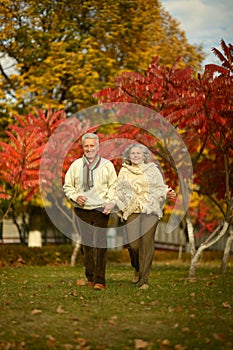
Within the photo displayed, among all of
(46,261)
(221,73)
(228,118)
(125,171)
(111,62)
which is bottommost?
(46,261)

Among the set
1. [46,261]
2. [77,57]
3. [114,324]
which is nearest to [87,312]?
[114,324]

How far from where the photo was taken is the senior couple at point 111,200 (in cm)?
900

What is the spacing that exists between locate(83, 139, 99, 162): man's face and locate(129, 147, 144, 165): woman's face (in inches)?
25.8

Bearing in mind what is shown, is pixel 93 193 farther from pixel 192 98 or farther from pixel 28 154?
pixel 28 154

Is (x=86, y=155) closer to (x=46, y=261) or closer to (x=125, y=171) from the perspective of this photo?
(x=125, y=171)

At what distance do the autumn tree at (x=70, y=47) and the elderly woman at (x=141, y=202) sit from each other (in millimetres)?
11894

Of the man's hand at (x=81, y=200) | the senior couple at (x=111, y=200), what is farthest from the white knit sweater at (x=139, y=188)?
the man's hand at (x=81, y=200)

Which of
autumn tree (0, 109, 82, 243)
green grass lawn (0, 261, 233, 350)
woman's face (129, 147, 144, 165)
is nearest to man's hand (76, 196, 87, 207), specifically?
woman's face (129, 147, 144, 165)

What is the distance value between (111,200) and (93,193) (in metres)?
0.26

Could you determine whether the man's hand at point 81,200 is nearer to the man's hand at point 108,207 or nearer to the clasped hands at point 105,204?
the clasped hands at point 105,204

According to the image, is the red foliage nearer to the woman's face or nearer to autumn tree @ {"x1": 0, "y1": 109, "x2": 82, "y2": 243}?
the woman's face

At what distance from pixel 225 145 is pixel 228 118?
0.67 metres

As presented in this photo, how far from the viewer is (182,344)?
5.83 metres

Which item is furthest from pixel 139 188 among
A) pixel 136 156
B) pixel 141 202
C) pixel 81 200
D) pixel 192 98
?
pixel 192 98
